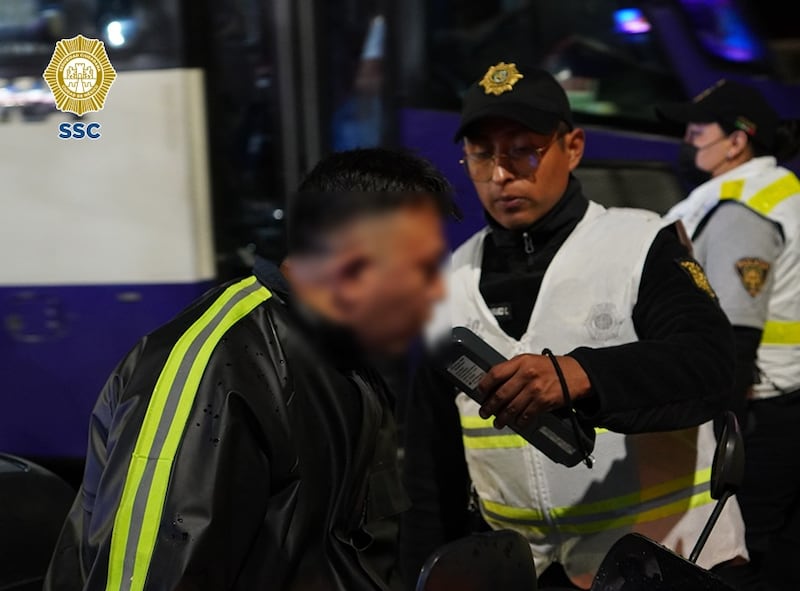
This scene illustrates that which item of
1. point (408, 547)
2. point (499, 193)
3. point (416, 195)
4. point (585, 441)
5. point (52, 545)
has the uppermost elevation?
point (416, 195)

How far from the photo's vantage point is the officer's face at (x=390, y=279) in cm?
126

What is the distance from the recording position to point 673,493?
2.30 meters

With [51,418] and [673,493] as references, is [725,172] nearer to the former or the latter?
[673,493]

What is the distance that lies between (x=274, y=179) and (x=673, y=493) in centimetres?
309

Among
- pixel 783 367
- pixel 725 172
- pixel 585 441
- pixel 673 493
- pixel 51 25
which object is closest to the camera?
pixel 585 441

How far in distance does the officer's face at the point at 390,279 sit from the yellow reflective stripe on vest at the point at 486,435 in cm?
104

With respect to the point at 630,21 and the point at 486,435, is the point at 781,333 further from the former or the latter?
the point at 630,21

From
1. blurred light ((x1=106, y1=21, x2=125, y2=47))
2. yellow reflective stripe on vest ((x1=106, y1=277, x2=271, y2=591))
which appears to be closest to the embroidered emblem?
yellow reflective stripe on vest ((x1=106, y1=277, x2=271, y2=591))

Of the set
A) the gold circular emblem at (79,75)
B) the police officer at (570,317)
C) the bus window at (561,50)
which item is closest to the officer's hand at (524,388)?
the police officer at (570,317)

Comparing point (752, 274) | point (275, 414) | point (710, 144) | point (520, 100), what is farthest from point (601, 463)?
point (710, 144)

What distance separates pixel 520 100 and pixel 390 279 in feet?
3.93

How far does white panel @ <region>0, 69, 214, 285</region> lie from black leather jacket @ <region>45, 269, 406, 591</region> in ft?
9.55

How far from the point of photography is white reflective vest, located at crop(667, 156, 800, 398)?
359cm

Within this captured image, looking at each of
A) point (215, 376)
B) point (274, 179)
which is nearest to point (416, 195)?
point (215, 376)
